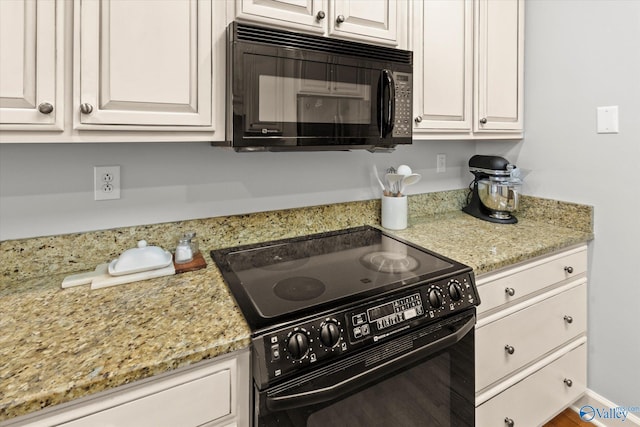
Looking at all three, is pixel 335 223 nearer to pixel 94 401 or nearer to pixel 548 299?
pixel 548 299

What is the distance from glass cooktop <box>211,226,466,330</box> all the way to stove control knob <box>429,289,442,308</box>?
49 millimetres

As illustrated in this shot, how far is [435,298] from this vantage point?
1002 mm

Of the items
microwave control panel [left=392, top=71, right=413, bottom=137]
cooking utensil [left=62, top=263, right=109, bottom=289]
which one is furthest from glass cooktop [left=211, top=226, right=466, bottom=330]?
microwave control panel [left=392, top=71, right=413, bottom=137]

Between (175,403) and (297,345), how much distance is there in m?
0.29

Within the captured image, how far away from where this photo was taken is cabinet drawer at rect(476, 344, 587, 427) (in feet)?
4.22

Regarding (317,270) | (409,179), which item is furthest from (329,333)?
(409,179)

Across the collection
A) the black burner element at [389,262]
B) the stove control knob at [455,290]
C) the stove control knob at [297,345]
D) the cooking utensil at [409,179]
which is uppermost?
the cooking utensil at [409,179]

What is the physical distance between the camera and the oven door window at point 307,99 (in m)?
1.02

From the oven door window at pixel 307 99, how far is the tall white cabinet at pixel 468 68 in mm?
345

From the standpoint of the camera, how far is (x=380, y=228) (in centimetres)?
165

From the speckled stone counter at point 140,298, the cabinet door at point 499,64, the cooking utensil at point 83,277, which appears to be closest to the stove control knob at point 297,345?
the speckled stone counter at point 140,298

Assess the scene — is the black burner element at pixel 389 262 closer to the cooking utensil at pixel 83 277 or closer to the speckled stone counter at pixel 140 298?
the speckled stone counter at pixel 140 298

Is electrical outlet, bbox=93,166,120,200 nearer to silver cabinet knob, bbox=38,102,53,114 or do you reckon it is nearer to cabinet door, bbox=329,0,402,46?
silver cabinet knob, bbox=38,102,53,114

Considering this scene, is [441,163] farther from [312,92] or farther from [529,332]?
[312,92]
